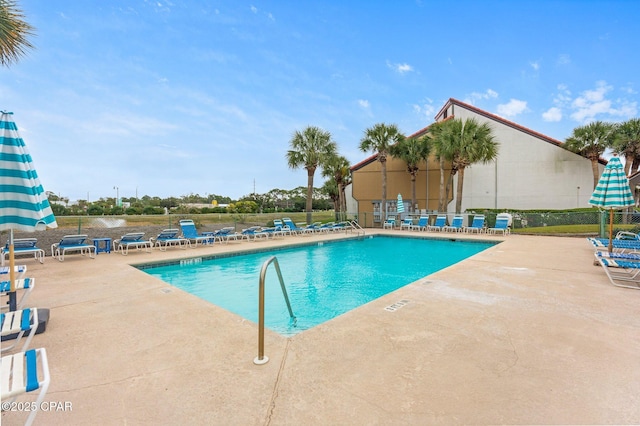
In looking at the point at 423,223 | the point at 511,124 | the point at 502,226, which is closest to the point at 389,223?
the point at 423,223

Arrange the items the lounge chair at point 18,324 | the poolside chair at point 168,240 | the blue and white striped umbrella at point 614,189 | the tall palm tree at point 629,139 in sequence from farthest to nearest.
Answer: the tall palm tree at point 629,139, the poolside chair at point 168,240, the blue and white striped umbrella at point 614,189, the lounge chair at point 18,324

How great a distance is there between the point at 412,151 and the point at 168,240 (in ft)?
52.9

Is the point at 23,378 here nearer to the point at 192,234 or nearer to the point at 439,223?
the point at 192,234

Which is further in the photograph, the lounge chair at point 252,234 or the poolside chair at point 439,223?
the poolside chair at point 439,223

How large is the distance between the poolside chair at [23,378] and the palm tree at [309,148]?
18.1 metres

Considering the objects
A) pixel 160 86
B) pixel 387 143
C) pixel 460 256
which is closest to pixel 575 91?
pixel 387 143

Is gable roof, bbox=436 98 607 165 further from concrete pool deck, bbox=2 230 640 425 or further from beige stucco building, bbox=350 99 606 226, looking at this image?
concrete pool deck, bbox=2 230 640 425

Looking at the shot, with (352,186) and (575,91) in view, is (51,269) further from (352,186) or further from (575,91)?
(575,91)

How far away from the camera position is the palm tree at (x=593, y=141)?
18.2 meters

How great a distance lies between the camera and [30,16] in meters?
7.14

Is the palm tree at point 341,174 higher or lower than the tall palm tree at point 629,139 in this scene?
lower

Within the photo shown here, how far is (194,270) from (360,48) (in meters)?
15.2

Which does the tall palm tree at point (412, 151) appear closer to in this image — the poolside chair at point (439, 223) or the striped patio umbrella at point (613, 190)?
the poolside chair at point (439, 223)

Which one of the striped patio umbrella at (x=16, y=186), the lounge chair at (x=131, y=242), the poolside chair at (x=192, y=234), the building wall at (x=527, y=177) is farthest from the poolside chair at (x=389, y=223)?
the striped patio umbrella at (x=16, y=186)
